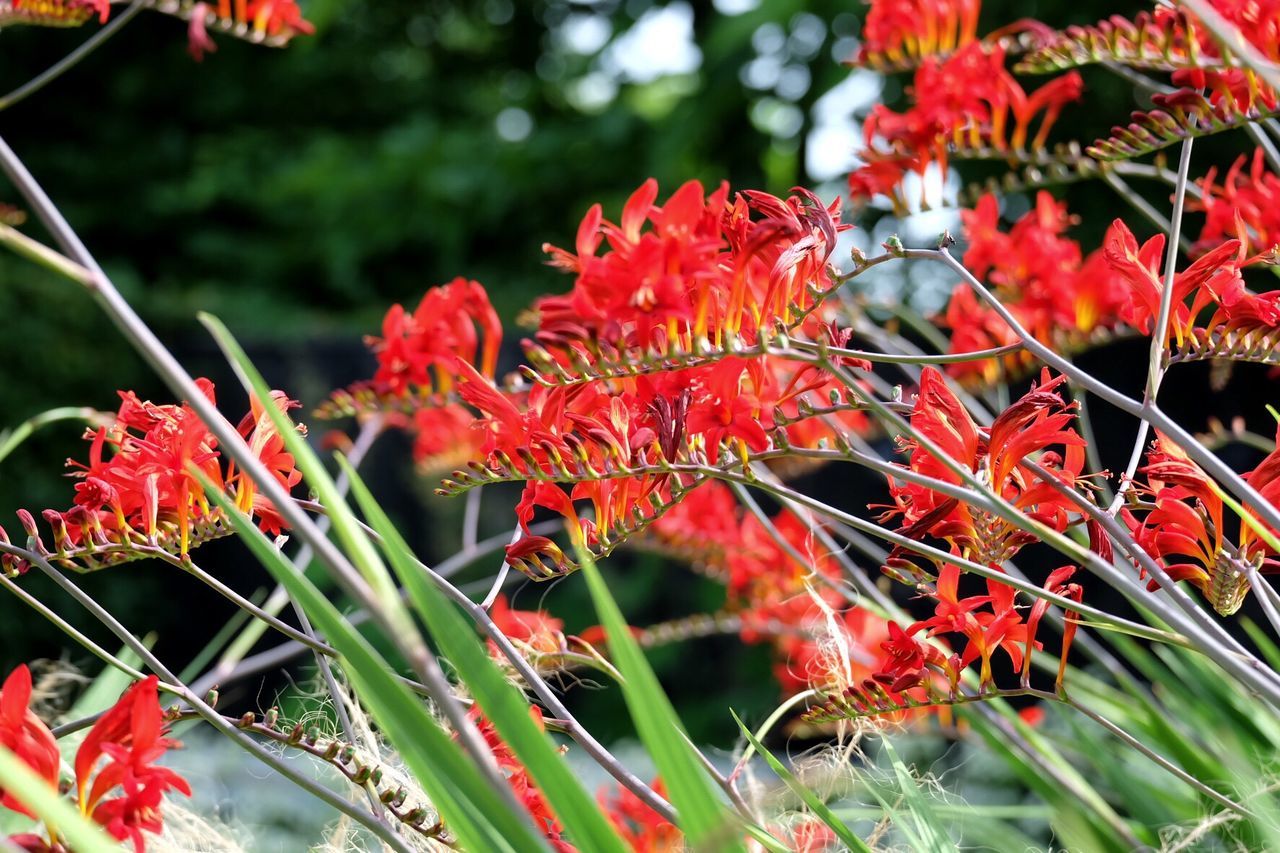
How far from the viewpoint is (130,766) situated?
656 millimetres

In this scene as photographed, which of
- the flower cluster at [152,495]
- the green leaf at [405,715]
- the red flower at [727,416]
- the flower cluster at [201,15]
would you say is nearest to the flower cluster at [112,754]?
the green leaf at [405,715]

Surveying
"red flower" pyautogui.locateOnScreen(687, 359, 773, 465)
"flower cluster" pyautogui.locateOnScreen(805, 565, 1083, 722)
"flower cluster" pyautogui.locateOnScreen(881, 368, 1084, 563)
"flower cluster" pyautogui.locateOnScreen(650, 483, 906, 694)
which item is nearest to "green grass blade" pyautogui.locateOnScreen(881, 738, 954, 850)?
"flower cluster" pyautogui.locateOnScreen(805, 565, 1083, 722)

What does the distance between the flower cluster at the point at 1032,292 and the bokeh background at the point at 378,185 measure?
1550 mm

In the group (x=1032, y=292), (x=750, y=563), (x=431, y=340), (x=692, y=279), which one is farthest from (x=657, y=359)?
(x=750, y=563)

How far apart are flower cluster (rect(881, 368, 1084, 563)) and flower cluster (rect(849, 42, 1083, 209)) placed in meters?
0.72

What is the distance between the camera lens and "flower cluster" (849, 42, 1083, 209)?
1.46 metres

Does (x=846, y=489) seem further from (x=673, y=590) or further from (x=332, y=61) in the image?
Answer: (x=332, y=61)

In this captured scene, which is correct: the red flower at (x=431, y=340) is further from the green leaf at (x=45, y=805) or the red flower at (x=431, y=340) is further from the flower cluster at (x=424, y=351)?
the green leaf at (x=45, y=805)

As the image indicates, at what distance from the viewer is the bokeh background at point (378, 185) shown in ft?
13.6

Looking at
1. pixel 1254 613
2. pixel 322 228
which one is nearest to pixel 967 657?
pixel 1254 613

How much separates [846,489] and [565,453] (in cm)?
301

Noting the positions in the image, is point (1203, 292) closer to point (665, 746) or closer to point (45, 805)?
point (665, 746)

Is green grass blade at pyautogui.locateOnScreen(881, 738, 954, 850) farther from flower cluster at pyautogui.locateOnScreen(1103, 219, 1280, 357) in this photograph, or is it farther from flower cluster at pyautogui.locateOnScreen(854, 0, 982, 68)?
flower cluster at pyautogui.locateOnScreen(854, 0, 982, 68)

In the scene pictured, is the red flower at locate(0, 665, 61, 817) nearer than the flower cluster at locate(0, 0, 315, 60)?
Yes
